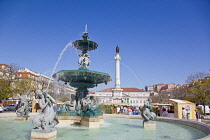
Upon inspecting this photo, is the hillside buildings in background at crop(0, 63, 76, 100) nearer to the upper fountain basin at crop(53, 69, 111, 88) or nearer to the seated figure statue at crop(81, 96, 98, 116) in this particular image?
the upper fountain basin at crop(53, 69, 111, 88)

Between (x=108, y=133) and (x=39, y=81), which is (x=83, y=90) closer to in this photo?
(x=108, y=133)

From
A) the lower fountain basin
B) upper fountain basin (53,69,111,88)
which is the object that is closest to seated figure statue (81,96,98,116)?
upper fountain basin (53,69,111,88)

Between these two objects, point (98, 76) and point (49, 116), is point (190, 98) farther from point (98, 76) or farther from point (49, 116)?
point (49, 116)

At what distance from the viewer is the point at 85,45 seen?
12.1 meters

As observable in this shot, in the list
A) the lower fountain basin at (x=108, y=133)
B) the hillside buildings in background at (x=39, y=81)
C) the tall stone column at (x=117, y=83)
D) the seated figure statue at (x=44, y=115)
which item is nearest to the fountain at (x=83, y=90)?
the lower fountain basin at (x=108, y=133)

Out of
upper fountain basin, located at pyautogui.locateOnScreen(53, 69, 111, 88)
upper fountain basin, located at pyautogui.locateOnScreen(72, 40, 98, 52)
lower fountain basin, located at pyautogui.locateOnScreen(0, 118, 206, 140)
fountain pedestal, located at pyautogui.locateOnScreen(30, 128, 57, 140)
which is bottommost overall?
lower fountain basin, located at pyautogui.locateOnScreen(0, 118, 206, 140)

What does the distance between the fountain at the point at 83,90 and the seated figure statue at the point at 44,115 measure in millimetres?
3518

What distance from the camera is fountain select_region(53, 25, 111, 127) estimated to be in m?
9.79

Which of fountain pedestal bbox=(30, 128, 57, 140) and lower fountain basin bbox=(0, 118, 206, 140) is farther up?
fountain pedestal bbox=(30, 128, 57, 140)

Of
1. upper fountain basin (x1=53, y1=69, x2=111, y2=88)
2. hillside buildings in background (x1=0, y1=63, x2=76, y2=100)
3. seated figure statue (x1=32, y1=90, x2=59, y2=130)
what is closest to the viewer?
seated figure statue (x1=32, y1=90, x2=59, y2=130)

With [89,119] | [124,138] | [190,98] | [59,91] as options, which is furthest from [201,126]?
[59,91]

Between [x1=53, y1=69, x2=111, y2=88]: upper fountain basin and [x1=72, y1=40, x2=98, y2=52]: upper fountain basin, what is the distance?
2.31m

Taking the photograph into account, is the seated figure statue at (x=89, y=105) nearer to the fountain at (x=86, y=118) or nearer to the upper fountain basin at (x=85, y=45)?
the fountain at (x=86, y=118)

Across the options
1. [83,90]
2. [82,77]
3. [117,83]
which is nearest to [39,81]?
[83,90]
